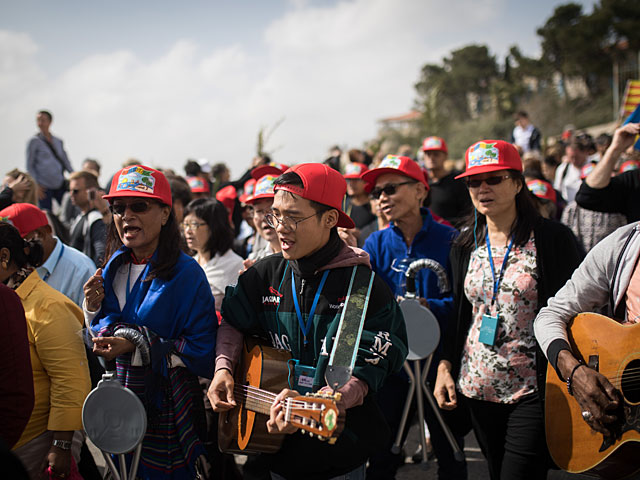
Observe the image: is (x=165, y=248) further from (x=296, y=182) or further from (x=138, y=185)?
(x=296, y=182)

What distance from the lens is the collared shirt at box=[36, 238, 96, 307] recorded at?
13.4 ft

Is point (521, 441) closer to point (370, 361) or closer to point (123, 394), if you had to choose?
point (370, 361)

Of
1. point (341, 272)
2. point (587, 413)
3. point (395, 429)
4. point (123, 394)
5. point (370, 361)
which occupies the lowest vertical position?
point (395, 429)

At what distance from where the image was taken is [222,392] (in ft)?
8.43

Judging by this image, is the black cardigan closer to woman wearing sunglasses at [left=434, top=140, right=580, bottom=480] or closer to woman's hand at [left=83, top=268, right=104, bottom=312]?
woman wearing sunglasses at [left=434, top=140, right=580, bottom=480]

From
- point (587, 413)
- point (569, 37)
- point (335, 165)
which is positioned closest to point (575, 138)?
point (335, 165)

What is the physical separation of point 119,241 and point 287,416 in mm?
1723

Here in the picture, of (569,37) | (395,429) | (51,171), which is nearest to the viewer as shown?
(395,429)

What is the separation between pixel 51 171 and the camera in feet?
33.3

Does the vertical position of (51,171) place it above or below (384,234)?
above

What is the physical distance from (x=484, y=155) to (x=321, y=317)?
5.46 feet

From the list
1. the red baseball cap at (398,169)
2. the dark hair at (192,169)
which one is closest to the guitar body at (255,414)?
the red baseball cap at (398,169)

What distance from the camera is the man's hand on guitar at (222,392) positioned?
8.19 feet

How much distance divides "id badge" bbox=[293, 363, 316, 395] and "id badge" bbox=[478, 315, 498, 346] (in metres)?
1.26
